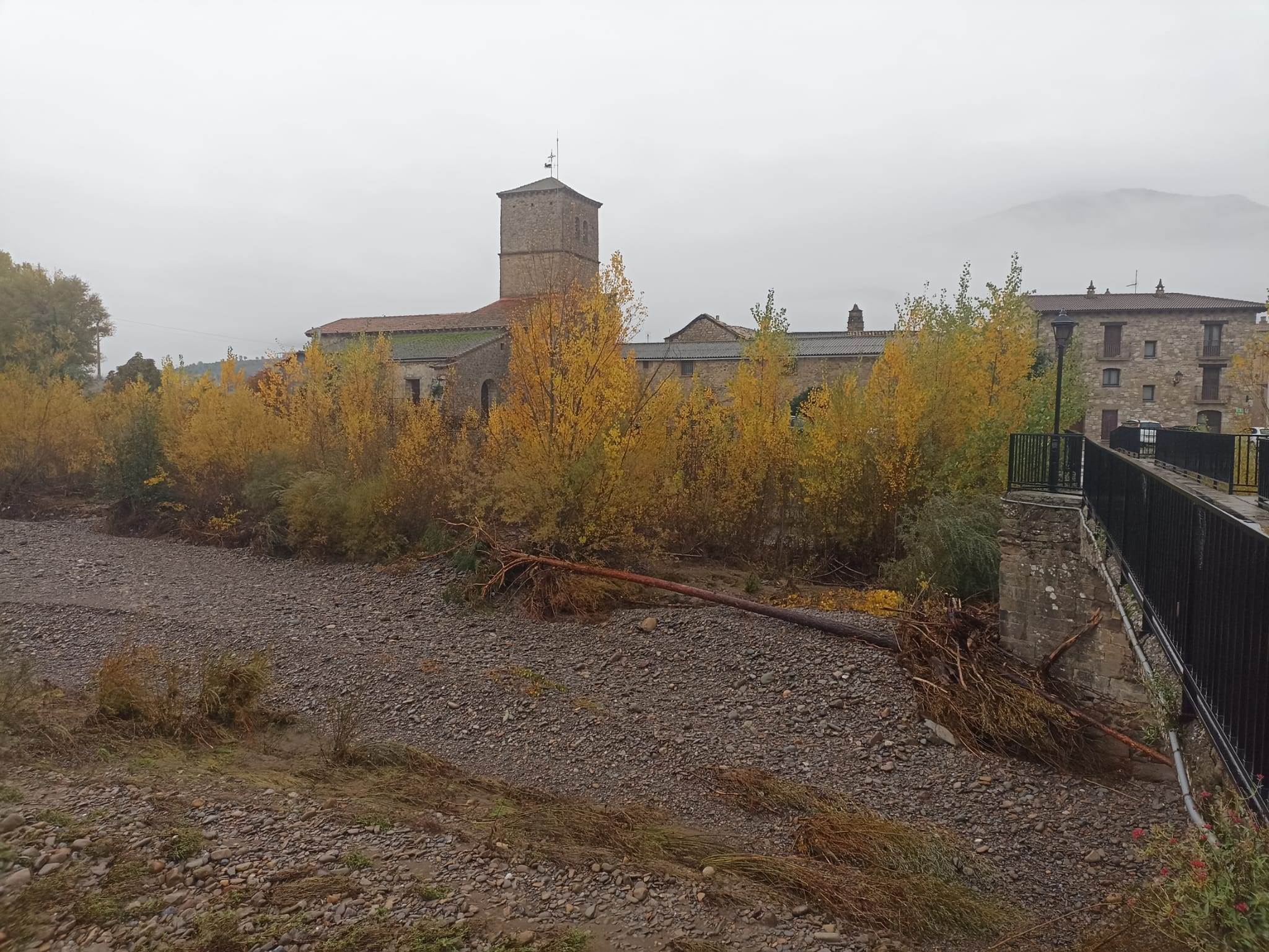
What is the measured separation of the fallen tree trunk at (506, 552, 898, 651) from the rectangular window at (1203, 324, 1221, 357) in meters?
33.8

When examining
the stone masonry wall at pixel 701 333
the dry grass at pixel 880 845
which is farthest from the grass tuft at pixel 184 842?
the stone masonry wall at pixel 701 333

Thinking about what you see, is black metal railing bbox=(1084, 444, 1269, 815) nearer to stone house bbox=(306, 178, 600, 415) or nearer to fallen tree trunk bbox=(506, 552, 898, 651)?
fallen tree trunk bbox=(506, 552, 898, 651)

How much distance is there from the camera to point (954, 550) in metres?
13.8

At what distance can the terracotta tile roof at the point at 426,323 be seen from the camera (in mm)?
40094

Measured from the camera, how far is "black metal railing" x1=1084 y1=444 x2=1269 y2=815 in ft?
13.3

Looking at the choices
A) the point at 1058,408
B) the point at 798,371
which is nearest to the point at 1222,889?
the point at 1058,408

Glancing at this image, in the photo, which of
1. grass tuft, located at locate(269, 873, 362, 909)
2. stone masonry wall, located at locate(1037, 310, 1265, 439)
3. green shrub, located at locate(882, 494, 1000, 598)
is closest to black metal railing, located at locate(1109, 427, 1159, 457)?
green shrub, located at locate(882, 494, 1000, 598)

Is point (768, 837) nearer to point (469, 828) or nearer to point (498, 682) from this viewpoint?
point (469, 828)

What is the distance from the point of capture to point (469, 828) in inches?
283

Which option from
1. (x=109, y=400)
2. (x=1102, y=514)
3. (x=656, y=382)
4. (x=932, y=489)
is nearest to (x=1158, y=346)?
(x=656, y=382)

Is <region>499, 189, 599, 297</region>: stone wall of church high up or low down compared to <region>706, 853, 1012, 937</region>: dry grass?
up

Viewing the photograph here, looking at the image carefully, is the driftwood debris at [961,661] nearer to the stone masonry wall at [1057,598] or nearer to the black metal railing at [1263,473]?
the stone masonry wall at [1057,598]

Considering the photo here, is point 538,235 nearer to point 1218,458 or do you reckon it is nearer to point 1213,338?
point 1213,338

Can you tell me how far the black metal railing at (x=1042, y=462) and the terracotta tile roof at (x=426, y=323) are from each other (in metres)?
30.2
